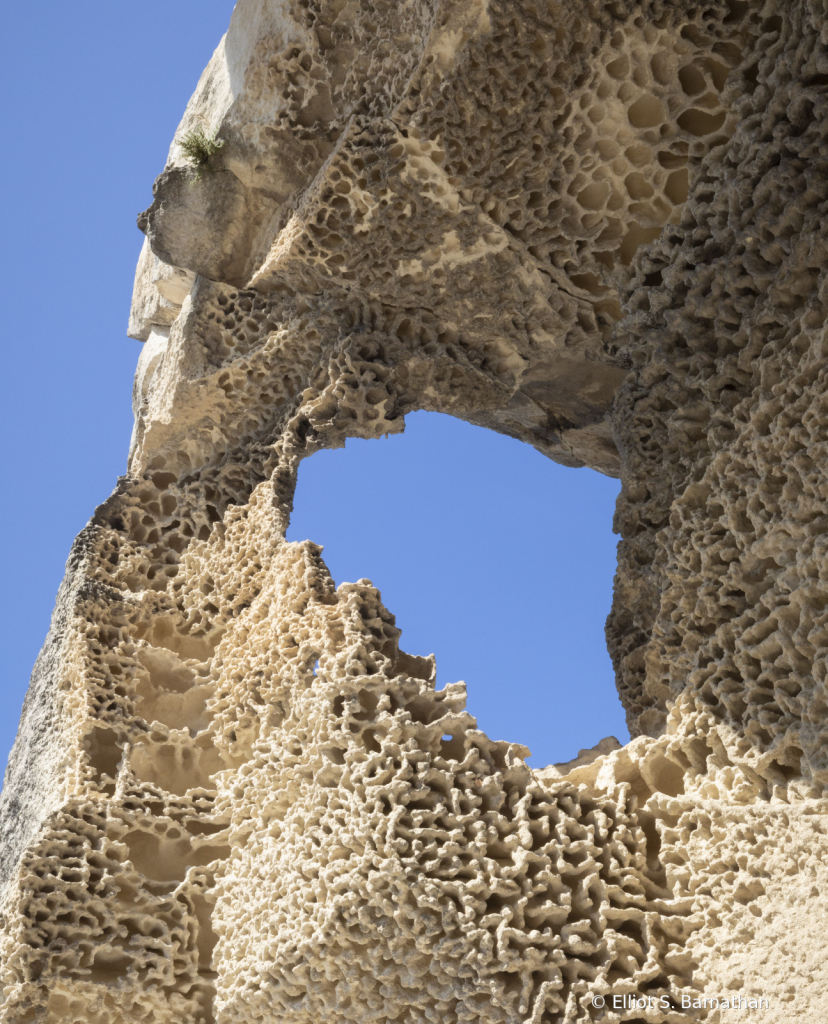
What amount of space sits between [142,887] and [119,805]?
0.38m

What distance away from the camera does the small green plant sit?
19.0 ft

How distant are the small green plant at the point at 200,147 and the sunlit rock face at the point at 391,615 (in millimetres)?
158

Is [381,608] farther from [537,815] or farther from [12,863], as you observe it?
[12,863]

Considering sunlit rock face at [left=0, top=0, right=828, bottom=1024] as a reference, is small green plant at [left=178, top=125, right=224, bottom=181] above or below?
above

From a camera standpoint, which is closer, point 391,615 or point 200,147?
point 391,615

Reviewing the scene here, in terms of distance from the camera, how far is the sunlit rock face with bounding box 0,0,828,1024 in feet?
12.4

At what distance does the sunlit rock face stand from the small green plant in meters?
0.16

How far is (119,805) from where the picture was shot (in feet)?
15.5

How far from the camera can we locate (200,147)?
5801mm

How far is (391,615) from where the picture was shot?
473cm

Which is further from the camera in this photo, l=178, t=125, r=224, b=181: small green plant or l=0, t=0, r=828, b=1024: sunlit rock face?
l=178, t=125, r=224, b=181: small green plant

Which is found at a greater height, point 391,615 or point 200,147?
point 200,147

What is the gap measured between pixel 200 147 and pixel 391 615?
2.99 meters

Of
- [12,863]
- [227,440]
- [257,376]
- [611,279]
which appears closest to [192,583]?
[227,440]
